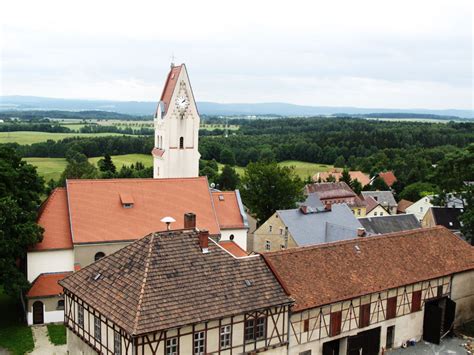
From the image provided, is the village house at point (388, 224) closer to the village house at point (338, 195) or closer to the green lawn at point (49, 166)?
the village house at point (338, 195)

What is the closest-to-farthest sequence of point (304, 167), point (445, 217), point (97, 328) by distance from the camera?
point (97, 328)
point (445, 217)
point (304, 167)

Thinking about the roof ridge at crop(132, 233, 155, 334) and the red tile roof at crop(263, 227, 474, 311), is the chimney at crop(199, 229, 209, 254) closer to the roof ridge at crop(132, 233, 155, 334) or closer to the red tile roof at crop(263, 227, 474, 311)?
the roof ridge at crop(132, 233, 155, 334)

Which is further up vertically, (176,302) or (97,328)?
(176,302)

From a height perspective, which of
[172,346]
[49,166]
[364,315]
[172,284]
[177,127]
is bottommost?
[49,166]

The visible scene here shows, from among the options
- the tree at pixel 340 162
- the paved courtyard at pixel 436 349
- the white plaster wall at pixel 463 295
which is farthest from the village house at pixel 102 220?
the tree at pixel 340 162

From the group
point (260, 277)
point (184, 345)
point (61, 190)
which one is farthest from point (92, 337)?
point (61, 190)

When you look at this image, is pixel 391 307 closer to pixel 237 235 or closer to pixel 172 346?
pixel 172 346

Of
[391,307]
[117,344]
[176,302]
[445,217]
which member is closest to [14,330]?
[117,344]
